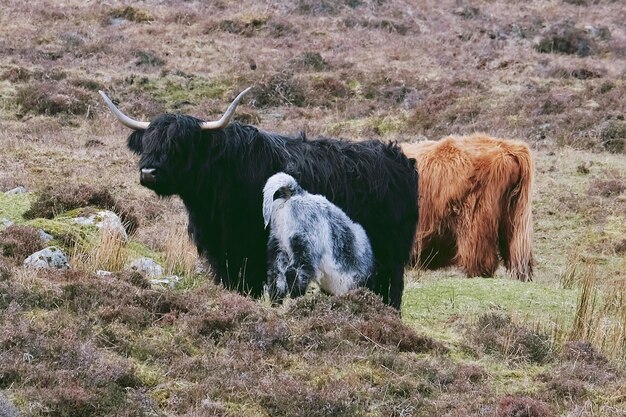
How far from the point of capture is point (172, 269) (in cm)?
877

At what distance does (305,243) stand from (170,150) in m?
1.41

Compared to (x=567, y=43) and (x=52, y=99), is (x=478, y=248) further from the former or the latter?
(x=567, y=43)

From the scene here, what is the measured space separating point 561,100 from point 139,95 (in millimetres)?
7750

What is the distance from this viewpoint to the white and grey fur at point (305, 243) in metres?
7.16

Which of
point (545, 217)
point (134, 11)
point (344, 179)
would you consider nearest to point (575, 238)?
point (545, 217)

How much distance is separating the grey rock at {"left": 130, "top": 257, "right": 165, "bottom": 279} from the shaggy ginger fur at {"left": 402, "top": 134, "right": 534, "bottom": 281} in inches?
133

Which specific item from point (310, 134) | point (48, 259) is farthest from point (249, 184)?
point (310, 134)

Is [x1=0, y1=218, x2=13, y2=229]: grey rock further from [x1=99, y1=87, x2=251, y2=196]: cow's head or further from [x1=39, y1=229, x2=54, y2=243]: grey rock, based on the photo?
[x1=99, y1=87, x2=251, y2=196]: cow's head

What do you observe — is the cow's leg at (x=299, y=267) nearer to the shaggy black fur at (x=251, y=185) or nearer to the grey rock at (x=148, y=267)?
the shaggy black fur at (x=251, y=185)

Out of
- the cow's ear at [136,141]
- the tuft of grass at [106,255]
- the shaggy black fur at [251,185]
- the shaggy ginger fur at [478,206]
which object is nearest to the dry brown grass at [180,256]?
the tuft of grass at [106,255]

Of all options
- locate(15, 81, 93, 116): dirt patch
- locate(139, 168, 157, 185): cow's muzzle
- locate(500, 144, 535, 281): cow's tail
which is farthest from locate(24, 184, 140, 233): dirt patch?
locate(15, 81, 93, 116): dirt patch

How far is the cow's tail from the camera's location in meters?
11.3

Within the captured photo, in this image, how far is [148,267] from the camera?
8.58 m

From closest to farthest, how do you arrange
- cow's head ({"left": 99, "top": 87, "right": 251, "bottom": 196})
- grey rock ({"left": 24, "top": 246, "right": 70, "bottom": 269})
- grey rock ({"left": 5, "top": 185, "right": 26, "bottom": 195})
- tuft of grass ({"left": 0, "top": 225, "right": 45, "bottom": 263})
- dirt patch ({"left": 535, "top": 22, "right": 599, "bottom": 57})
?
grey rock ({"left": 24, "top": 246, "right": 70, "bottom": 269})
cow's head ({"left": 99, "top": 87, "right": 251, "bottom": 196})
tuft of grass ({"left": 0, "top": 225, "right": 45, "bottom": 263})
grey rock ({"left": 5, "top": 185, "right": 26, "bottom": 195})
dirt patch ({"left": 535, "top": 22, "right": 599, "bottom": 57})
